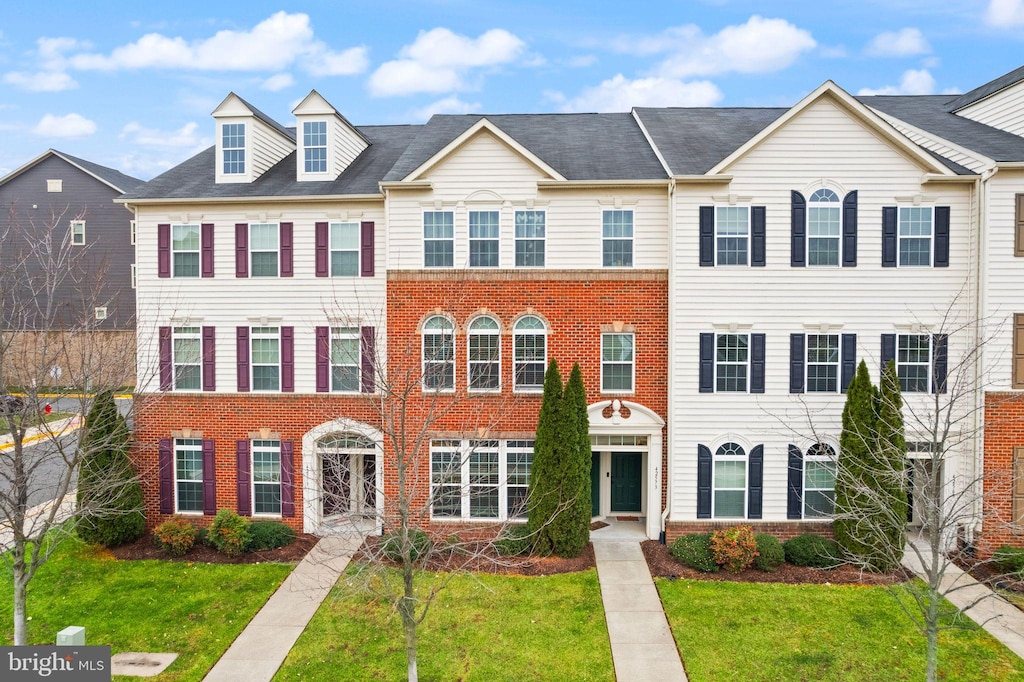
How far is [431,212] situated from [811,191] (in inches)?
392

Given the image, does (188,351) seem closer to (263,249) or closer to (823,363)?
(263,249)

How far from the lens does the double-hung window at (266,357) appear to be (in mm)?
16406

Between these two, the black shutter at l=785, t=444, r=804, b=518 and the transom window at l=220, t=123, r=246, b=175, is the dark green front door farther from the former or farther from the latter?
the transom window at l=220, t=123, r=246, b=175

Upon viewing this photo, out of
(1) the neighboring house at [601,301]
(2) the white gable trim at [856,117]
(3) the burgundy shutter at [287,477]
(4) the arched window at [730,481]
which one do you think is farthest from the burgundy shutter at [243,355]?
(2) the white gable trim at [856,117]

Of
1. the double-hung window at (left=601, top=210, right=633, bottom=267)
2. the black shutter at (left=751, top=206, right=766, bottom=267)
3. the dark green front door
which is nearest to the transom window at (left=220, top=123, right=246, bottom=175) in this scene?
the double-hung window at (left=601, top=210, right=633, bottom=267)

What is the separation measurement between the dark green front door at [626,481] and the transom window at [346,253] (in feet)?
30.7

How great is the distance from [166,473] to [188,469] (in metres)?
0.57

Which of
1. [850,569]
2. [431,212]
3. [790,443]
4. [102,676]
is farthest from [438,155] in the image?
[850,569]

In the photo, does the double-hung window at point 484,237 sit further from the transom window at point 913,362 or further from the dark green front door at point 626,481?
the transom window at point 913,362

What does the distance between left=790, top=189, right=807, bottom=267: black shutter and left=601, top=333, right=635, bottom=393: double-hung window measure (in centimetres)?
466

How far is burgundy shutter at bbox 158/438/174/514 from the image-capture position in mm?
16453

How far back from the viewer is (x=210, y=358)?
16.4 meters

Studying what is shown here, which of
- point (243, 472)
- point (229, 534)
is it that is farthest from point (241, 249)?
point (229, 534)

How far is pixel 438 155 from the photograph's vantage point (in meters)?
15.2
